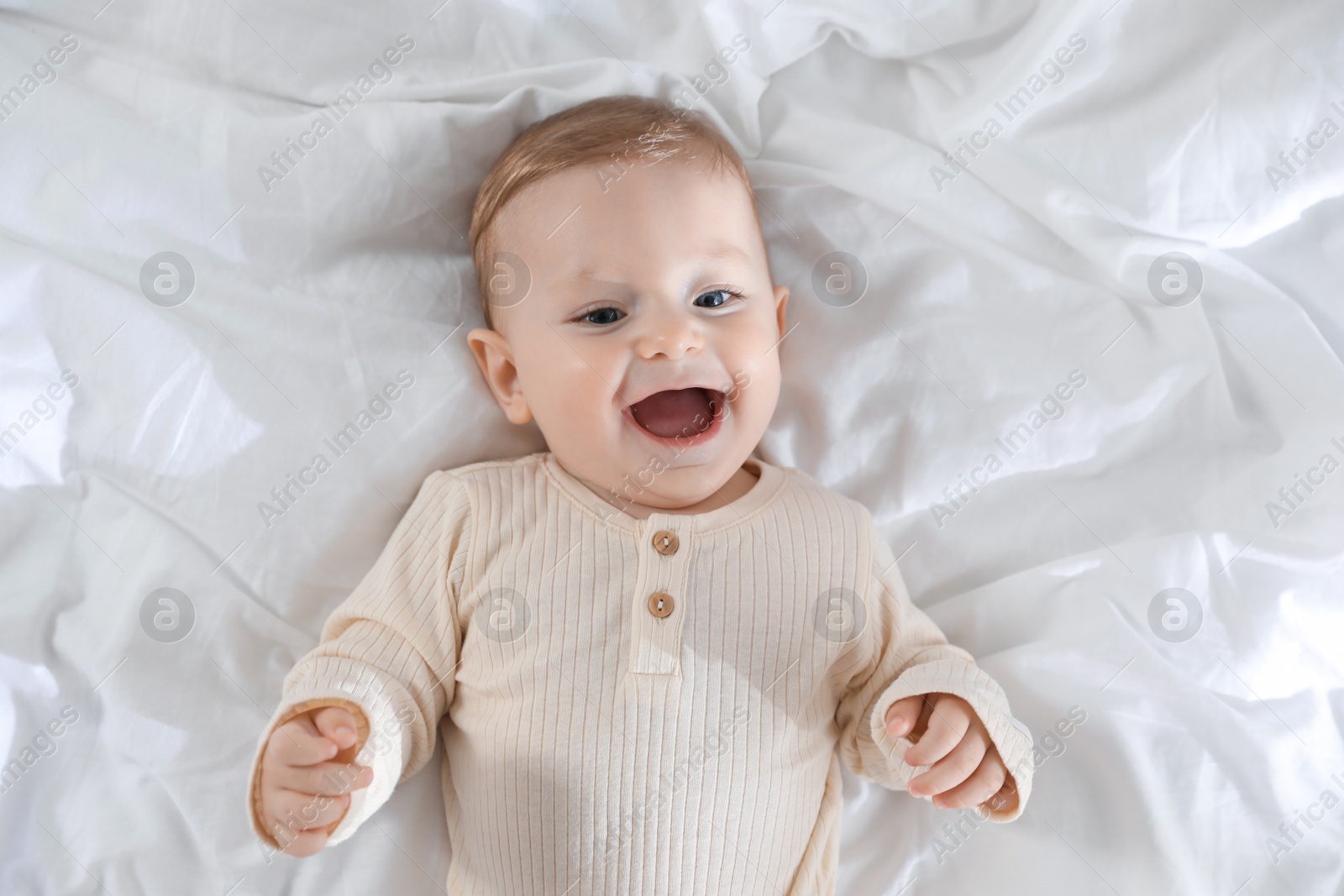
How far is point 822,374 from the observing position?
5.54 feet

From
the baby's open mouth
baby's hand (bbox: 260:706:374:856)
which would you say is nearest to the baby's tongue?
the baby's open mouth

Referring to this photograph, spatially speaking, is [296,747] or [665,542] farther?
[665,542]

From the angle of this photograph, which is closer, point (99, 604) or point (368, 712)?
point (368, 712)

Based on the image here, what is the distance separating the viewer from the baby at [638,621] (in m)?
1.36

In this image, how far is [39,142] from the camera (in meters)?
1.56

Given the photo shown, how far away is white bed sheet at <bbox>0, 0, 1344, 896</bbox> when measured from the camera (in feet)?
4.93

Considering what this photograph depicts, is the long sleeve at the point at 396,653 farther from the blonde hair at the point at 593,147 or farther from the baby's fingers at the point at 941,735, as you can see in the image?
the baby's fingers at the point at 941,735

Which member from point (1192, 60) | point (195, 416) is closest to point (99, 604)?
point (195, 416)

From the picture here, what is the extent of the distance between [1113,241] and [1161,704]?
0.72 m

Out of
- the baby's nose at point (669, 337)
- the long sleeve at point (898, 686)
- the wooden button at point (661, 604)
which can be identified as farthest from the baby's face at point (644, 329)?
the long sleeve at point (898, 686)

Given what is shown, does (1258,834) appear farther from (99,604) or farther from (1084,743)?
(99,604)

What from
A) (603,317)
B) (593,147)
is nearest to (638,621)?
(603,317)

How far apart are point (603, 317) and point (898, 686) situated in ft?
2.15

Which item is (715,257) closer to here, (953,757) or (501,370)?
(501,370)
